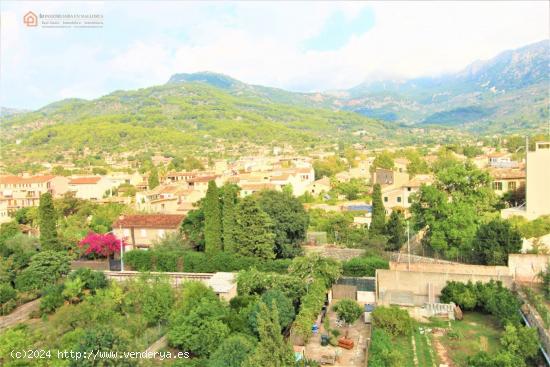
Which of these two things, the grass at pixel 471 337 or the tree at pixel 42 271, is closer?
the grass at pixel 471 337

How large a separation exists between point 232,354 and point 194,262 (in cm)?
1099

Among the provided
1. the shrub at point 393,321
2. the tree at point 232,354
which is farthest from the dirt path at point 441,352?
the tree at point 232,354

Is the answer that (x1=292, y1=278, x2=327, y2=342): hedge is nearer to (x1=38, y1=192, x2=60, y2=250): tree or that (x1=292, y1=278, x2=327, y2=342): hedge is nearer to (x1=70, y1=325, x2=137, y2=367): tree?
(x1=70, y1=325, x2=137, y2=367): tree

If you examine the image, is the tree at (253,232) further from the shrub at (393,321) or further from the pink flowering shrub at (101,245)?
the shrub at (393,321)

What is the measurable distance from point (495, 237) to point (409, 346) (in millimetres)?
8030

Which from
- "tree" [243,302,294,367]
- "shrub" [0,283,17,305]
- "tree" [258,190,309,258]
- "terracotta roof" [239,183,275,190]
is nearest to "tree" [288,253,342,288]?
"tree" [258,190,309,258]

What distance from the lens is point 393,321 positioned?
1577 centimetres

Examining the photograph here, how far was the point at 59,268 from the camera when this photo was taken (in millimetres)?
22672

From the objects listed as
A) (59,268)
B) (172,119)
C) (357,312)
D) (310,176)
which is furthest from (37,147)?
(357,312)

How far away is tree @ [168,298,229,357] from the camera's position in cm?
1463

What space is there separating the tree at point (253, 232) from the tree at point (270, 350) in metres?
10.9

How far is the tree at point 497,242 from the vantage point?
20.1 meters

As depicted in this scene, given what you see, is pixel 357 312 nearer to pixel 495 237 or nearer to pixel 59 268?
pixel 495 237

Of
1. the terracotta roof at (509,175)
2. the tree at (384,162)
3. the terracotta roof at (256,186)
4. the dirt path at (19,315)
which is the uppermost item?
the tree at (384,162)
